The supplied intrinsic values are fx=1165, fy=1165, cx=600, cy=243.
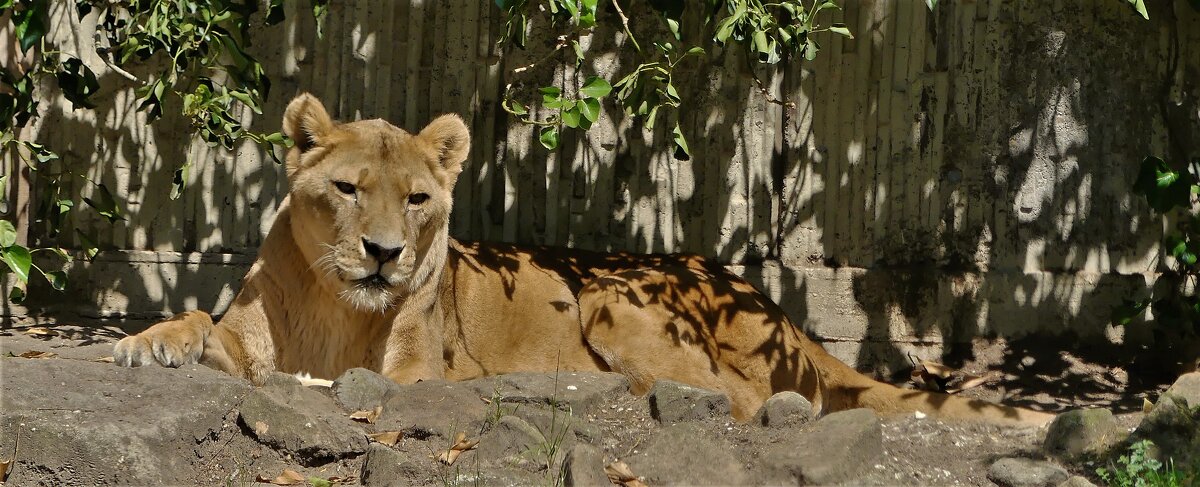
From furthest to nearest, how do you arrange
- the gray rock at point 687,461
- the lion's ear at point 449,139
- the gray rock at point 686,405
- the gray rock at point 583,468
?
the lion's ear at point 449,139 < the gray rock at point 686,405 < the gray rock at point 687,461 < the gray rock at point 583,468

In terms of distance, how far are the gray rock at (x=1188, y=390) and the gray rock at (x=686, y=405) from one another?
165cm

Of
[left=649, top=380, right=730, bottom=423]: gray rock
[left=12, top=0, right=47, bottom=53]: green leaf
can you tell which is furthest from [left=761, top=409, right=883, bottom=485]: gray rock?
[left=12, top=0, right=47, bottom=53]: green leaf

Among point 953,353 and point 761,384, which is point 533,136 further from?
point 953,353

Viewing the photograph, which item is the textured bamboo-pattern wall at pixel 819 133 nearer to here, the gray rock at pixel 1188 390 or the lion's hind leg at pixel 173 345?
the lion's hind leg at pixel 173 345

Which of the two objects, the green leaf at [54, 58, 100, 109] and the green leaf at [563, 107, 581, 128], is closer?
the green leaf at [563, 107, 581, 128]

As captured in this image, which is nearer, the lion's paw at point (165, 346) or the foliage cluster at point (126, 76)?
the lion's paw at point (165, 346)

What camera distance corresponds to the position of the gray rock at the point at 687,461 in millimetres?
3922

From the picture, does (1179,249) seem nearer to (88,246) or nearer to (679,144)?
(679,144)

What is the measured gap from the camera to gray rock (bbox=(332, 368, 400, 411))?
4.46 m

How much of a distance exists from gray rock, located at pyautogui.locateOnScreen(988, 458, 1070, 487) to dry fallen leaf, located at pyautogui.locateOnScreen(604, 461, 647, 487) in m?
1.26

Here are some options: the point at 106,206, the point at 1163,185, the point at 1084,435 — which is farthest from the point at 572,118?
the point at 1163,185

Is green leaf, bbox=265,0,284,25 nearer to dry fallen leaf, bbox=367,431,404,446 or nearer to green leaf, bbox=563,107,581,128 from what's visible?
green leaf, bbox=563,107,581,128

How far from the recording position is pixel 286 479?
3.92m

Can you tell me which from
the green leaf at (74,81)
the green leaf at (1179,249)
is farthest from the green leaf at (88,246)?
the green leaf at (1179,249)
